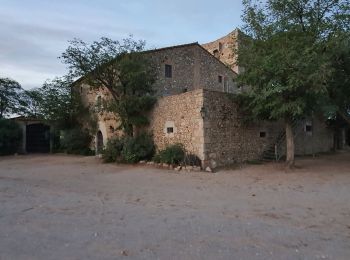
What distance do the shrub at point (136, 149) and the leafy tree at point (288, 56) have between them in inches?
216

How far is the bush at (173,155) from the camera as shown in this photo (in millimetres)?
14863

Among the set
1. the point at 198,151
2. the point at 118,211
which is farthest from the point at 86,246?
the point at 198,151

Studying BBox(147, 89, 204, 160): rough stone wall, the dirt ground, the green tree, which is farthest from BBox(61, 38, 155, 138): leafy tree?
the green tree

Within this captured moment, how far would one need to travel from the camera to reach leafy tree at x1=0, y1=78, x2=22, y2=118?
2775 centimetres

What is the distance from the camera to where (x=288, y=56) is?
1233 cm

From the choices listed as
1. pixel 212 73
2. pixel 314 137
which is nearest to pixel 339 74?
pixel 314 137

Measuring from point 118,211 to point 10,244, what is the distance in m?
2.52

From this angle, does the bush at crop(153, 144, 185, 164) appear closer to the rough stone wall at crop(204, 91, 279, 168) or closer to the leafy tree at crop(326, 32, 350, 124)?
the rough stone wall at crop(204, 91, 279, 168)

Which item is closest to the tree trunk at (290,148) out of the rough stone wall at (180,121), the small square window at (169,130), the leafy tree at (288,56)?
the leafy tree at (288,56)

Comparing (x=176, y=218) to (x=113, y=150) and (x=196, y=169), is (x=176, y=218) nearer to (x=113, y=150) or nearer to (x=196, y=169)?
(x=196, y=169)

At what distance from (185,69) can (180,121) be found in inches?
317

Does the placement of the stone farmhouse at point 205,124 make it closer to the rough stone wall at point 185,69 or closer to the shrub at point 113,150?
the rough stone wall at point 185,69

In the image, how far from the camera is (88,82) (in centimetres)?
1775

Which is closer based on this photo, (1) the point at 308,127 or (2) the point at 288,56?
(2) the point at 288,56
